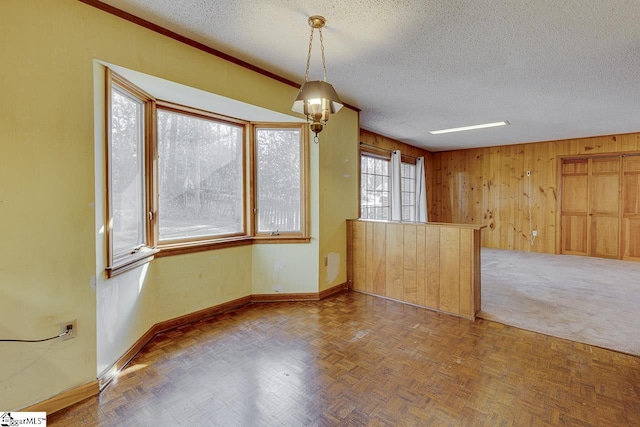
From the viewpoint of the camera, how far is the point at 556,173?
6.02m

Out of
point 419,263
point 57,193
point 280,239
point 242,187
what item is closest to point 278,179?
point 242,187

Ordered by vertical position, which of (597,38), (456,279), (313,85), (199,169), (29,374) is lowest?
(29,374)

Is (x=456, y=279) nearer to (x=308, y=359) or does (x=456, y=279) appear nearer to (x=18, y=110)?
(x=308, y=359)

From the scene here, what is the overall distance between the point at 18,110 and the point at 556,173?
7.74m

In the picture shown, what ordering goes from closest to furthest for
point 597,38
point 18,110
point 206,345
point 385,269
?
point 18,110, point 597,38, point 206,345, point 385,269

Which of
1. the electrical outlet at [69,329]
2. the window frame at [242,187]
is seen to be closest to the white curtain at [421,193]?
the window frame at [242,187]

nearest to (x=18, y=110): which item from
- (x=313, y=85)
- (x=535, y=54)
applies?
(x=313, y=85)

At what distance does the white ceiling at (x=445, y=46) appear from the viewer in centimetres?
193

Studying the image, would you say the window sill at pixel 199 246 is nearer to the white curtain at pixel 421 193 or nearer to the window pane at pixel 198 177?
the window pane at pixel 198 177

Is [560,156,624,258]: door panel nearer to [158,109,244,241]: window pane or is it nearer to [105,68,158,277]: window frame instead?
[158,109,244,241]: window pane

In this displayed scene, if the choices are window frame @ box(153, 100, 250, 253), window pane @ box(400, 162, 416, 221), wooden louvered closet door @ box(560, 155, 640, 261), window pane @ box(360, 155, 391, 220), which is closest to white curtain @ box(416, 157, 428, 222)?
window pane @ box(400, 162, 416, 221)

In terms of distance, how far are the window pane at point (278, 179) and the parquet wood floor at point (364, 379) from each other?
1.14 metres

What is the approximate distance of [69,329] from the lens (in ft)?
5.83

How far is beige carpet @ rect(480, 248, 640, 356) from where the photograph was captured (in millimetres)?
2670
